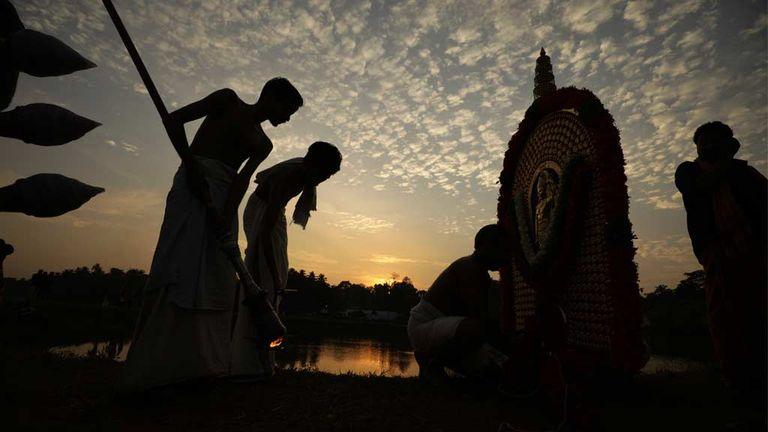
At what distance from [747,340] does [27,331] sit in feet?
77.6

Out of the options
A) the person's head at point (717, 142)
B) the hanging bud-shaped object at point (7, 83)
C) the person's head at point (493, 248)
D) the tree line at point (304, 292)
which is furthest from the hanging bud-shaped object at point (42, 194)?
the tree line at point (304, 292)

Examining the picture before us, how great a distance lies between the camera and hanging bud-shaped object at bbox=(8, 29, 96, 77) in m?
1.25

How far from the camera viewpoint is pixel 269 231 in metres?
3.57

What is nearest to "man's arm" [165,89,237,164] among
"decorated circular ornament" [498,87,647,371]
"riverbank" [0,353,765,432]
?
"riverbank" [0,353,765,432]

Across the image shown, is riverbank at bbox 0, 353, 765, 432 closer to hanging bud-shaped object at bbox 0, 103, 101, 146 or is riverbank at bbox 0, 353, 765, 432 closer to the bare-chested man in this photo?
the bare-chested man

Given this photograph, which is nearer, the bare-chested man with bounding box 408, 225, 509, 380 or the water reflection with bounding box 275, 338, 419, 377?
the bare-chested man with bounding box 408, 225, 509, 380

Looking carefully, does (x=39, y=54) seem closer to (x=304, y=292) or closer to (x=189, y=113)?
(x=189, y=113)

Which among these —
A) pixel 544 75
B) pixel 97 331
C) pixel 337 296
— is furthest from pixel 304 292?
pixel 544 75

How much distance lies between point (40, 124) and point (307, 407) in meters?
2.18

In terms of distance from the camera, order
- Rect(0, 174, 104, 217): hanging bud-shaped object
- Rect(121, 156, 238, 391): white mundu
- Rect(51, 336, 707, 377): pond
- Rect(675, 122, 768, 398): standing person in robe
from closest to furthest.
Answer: Rect(0, 174, 104, 217): hanging bud-shaped object, Rect(121, 156, 238, 391): white mundu, Rect(675, 122, 768, 398): standing person in robe, Rect(51, 336, 707, 377): pond

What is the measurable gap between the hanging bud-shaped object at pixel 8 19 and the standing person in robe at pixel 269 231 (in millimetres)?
2262

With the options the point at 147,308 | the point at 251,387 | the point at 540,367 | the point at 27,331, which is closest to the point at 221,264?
the point at 147,308

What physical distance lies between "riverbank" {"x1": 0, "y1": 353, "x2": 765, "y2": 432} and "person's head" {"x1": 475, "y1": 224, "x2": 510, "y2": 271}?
3.79 ft

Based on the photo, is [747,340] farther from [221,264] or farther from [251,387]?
[221,264]
